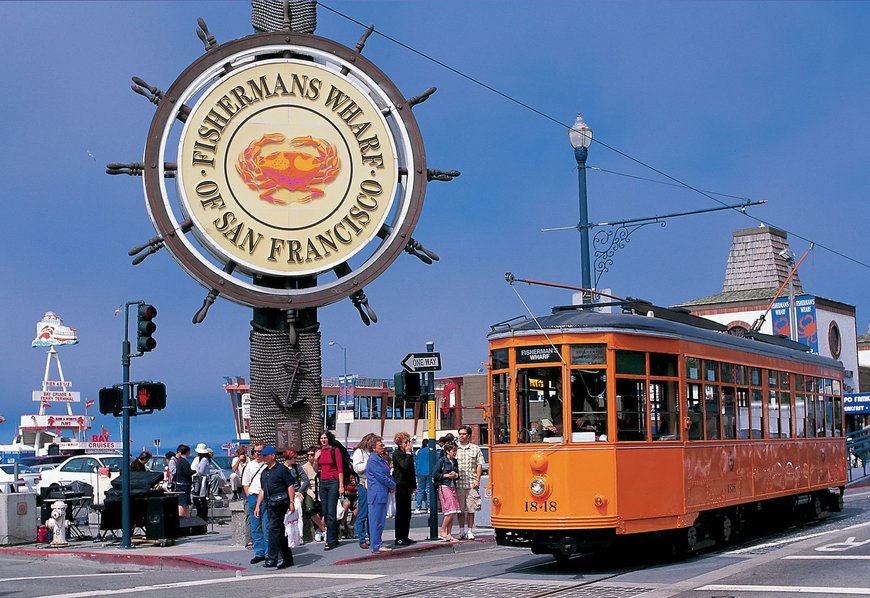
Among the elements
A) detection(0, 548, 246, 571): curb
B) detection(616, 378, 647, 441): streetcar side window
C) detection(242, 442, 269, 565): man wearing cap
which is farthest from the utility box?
detection(616, 378, 647, 441): streetcar side window

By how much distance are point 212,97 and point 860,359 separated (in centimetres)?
5878

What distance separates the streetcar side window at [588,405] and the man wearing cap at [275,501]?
409 cm

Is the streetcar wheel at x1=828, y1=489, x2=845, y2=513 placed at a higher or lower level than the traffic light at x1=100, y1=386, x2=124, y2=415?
lower

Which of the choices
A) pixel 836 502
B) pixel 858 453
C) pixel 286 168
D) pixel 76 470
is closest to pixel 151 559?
pixel 286 168

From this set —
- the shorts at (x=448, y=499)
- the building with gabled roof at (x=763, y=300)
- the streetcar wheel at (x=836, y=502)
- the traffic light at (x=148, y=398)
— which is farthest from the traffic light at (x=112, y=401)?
the building with gabled roof at (x=763, y=300)

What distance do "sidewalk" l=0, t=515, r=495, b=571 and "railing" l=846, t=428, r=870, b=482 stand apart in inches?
772

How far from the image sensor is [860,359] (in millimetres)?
70562

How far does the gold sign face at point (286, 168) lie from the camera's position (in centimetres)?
1994

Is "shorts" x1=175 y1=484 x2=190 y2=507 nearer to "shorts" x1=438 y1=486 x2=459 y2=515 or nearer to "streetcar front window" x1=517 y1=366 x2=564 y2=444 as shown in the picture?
"shorts" x1=438 y1=486 x2=459 y2=515

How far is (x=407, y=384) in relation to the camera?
62.8 feet

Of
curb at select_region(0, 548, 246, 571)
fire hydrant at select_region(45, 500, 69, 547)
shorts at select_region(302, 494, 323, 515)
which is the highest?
shorts at select_region(302, 494, 323, 515)

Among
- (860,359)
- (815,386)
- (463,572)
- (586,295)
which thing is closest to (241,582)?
(463,572)

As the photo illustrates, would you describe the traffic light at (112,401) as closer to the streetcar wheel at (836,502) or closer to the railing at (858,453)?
the streetcar wheel at (836,502)

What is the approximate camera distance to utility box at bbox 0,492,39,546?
21.3 meters
